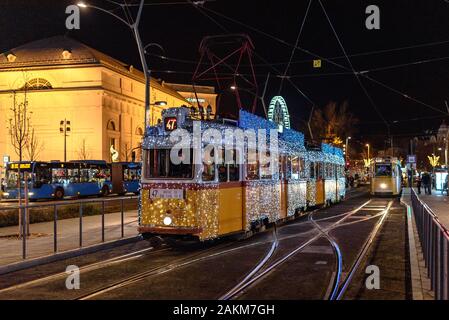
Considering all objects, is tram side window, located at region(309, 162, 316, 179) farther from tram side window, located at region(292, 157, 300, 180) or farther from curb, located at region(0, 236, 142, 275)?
curb, located at region(0, 236, 142, 275)

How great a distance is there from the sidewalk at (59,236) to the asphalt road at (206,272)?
91cm

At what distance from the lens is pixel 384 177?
1551 inches

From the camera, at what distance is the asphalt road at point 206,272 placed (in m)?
8.34

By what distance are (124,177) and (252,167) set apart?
31962 mm

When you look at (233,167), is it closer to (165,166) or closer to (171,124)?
(165,166)

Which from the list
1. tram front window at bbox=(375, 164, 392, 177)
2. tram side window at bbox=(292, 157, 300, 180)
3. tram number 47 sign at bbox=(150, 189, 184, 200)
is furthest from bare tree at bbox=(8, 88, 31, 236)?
tram front window at bbox=(375, 164, 392, 177)

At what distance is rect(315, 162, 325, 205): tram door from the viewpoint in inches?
996

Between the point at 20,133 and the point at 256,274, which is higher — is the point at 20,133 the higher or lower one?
the higher one

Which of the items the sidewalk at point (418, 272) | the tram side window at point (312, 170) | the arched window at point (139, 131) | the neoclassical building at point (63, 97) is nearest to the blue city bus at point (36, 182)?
the tram side window at point (312, 170)

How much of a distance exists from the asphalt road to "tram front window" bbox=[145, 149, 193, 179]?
6.09 feet

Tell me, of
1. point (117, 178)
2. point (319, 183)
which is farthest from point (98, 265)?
point (117, 178)

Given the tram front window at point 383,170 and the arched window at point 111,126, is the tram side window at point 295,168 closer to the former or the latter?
the tram front window at point 383,170
